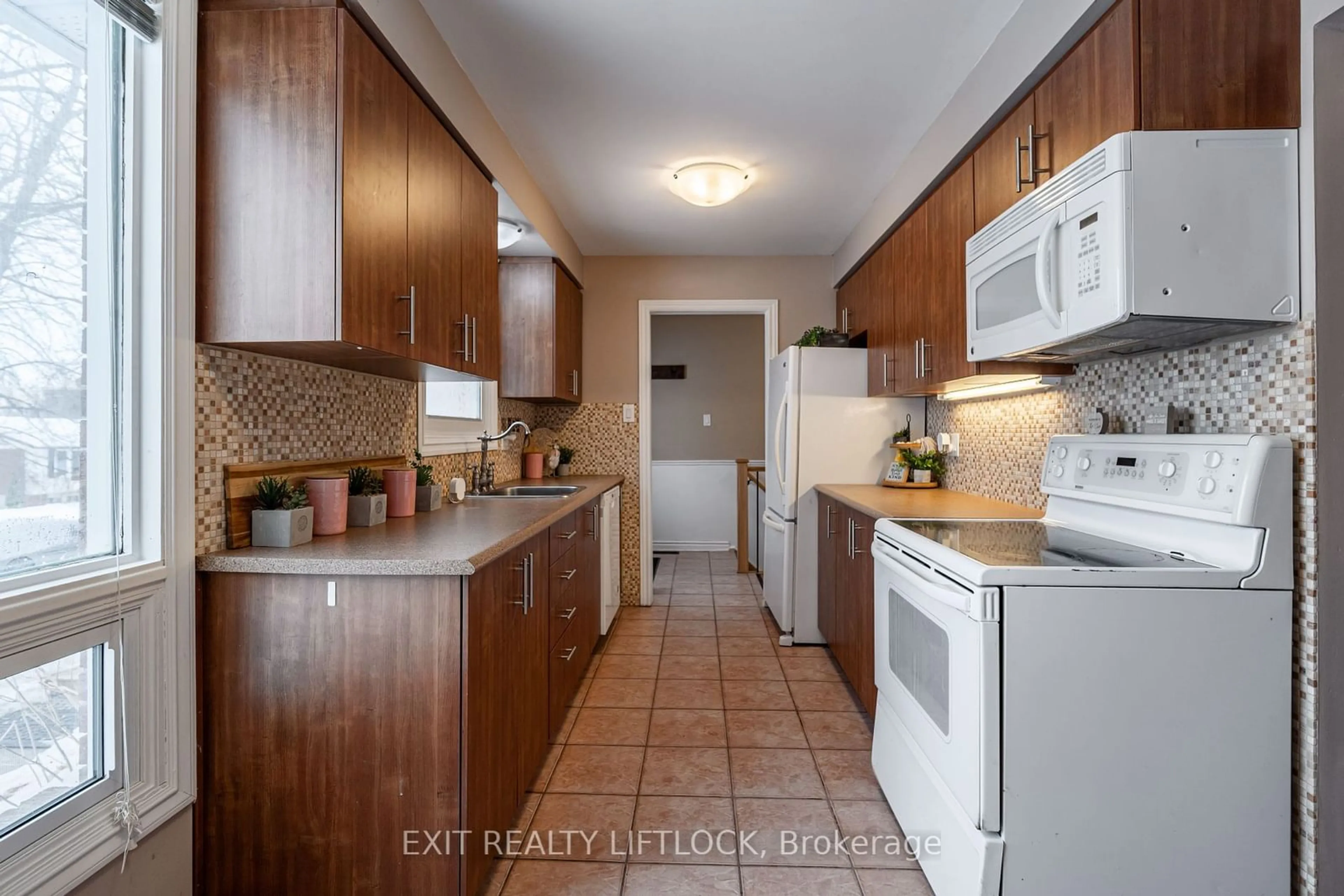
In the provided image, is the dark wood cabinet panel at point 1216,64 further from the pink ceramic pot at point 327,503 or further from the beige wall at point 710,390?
the beige wall at point 710,390

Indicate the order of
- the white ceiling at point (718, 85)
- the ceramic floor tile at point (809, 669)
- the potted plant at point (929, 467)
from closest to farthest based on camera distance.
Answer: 1. the white ceiling at point (718, 85)
2. the ceramic floor tile at point (809, 669)
3. the potted plant at point (929, 467)

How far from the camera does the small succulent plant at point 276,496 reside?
5.46 ft

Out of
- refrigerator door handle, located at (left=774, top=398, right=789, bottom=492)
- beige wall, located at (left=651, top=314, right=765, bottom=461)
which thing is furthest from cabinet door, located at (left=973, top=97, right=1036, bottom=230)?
beige wall, located at (left=651, top=314, right=765, bottom=461)

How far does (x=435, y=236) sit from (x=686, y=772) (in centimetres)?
188

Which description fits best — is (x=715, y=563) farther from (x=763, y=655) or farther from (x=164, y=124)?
(x=164, y=124)

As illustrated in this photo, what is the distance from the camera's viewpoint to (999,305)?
1951 mm

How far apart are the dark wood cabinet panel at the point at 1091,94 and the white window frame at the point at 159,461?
203 centimetres

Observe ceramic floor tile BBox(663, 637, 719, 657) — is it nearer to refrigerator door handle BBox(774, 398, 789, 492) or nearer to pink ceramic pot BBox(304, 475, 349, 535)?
refrigerator door handle BBox(774, 398, 789, 492)

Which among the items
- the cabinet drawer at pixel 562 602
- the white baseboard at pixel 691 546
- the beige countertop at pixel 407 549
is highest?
the beige countertop at pixel 407 549

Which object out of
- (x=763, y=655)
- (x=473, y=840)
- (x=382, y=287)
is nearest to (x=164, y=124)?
(x=382, y=287)

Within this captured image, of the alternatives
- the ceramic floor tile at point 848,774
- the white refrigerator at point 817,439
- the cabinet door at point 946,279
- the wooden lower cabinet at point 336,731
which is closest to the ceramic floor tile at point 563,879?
the wooden lower cabinet at point 336,731

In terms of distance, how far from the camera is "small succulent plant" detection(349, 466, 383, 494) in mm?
2098

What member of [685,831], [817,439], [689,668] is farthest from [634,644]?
[685,831]

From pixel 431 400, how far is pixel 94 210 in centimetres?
162
